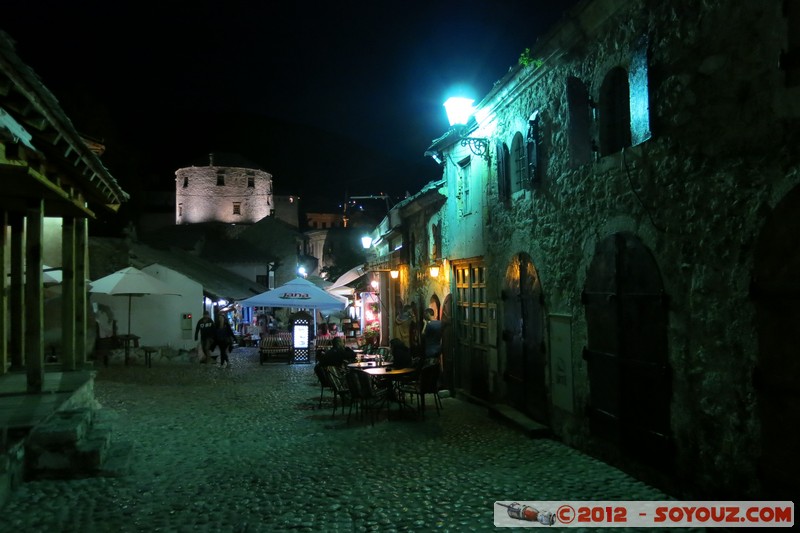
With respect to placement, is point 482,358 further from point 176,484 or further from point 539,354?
point 176,484

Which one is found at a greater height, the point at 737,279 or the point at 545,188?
the point at 545,188

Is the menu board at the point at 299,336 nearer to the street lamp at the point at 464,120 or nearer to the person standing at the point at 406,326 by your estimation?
the person standing at the point at 406,326

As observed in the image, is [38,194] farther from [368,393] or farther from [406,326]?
[406,326]

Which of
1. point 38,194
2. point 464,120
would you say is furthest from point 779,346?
point 38,194

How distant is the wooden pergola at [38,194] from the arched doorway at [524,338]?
7061 millimetres

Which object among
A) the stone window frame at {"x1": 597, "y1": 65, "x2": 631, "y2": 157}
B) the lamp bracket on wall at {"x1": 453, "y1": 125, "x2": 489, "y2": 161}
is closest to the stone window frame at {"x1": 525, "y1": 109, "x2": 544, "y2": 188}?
the stone window frame at {"x1": 597, "y1": 65, "x2": 631, "y2": 157}

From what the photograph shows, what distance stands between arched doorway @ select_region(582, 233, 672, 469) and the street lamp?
15.9 ft

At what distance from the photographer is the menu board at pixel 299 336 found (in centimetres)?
2045

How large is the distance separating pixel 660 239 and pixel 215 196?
57004 mm

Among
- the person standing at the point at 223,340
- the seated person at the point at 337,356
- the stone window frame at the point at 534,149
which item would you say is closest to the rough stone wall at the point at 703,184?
the stone window frame at the point at 534,149

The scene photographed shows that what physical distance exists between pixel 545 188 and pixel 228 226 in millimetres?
49294

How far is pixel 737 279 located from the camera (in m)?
5.25

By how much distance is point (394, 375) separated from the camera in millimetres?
10781

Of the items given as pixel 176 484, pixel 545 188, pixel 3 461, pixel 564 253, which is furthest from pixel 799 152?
pixel 3 461
